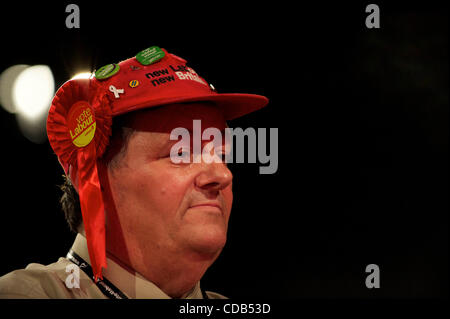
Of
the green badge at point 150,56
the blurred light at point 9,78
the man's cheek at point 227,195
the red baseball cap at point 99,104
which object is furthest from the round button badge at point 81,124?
the blurred light at point 9,78

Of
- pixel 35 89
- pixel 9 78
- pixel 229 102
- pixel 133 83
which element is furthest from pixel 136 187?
pixel 9 78

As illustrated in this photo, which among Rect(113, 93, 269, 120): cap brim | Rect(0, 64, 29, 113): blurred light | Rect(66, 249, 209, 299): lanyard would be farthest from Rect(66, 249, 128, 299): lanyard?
Rect(0, 64, 29, 113): blurred light

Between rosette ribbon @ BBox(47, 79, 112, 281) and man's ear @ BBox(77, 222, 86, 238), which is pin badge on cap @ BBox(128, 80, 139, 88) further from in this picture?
man's ear @ BBox(77, 222, 86, 238)

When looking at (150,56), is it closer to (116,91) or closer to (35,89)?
(116,91)

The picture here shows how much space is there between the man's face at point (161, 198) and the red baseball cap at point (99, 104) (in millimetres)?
62

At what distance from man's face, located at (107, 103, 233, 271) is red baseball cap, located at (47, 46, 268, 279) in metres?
0.06

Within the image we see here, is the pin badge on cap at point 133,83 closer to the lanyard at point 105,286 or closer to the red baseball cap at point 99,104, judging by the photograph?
the red baseball cap at point 99,104

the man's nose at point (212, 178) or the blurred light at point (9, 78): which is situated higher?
the blurred light at point (9, 78)

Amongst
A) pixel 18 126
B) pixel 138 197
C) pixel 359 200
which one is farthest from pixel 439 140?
pixel 18 126

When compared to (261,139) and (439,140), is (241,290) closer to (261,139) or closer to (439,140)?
(261,139)

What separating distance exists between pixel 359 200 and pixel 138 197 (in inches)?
49.0

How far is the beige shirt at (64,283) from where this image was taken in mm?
1338

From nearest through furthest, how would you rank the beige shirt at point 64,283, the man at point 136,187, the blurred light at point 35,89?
the beige shirt at point 64,283 < the man at point 136,187 < the blurred light at point 35,89

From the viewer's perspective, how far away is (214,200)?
1489 millimetres
